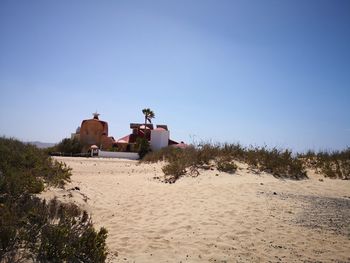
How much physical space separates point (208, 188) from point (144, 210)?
11.1 feet

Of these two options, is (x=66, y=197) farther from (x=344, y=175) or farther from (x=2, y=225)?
(x=344, y=175)

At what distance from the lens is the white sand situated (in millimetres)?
5355

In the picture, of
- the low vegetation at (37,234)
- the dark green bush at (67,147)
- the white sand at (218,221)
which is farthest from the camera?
the dark green bush at (67,147)

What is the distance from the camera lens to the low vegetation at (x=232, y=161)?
47.2 feet

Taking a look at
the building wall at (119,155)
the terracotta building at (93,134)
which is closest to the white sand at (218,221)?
the building wall at (119,155)

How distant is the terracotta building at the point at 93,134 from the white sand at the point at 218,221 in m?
33.4

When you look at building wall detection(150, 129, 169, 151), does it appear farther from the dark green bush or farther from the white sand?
the white sand

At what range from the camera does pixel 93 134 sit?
44.3 m

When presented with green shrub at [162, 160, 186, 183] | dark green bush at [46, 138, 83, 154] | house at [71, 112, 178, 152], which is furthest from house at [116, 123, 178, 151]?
green shrub at [162, 160, 186, 183]

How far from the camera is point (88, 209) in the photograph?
7770mm

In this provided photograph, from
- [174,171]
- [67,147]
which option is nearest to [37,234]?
[174,171]

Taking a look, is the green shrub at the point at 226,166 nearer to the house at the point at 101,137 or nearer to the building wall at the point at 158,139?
the building wall at the point at 158,139

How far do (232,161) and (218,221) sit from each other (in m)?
8.64

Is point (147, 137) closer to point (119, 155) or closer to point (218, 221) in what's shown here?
point (119, 155)
